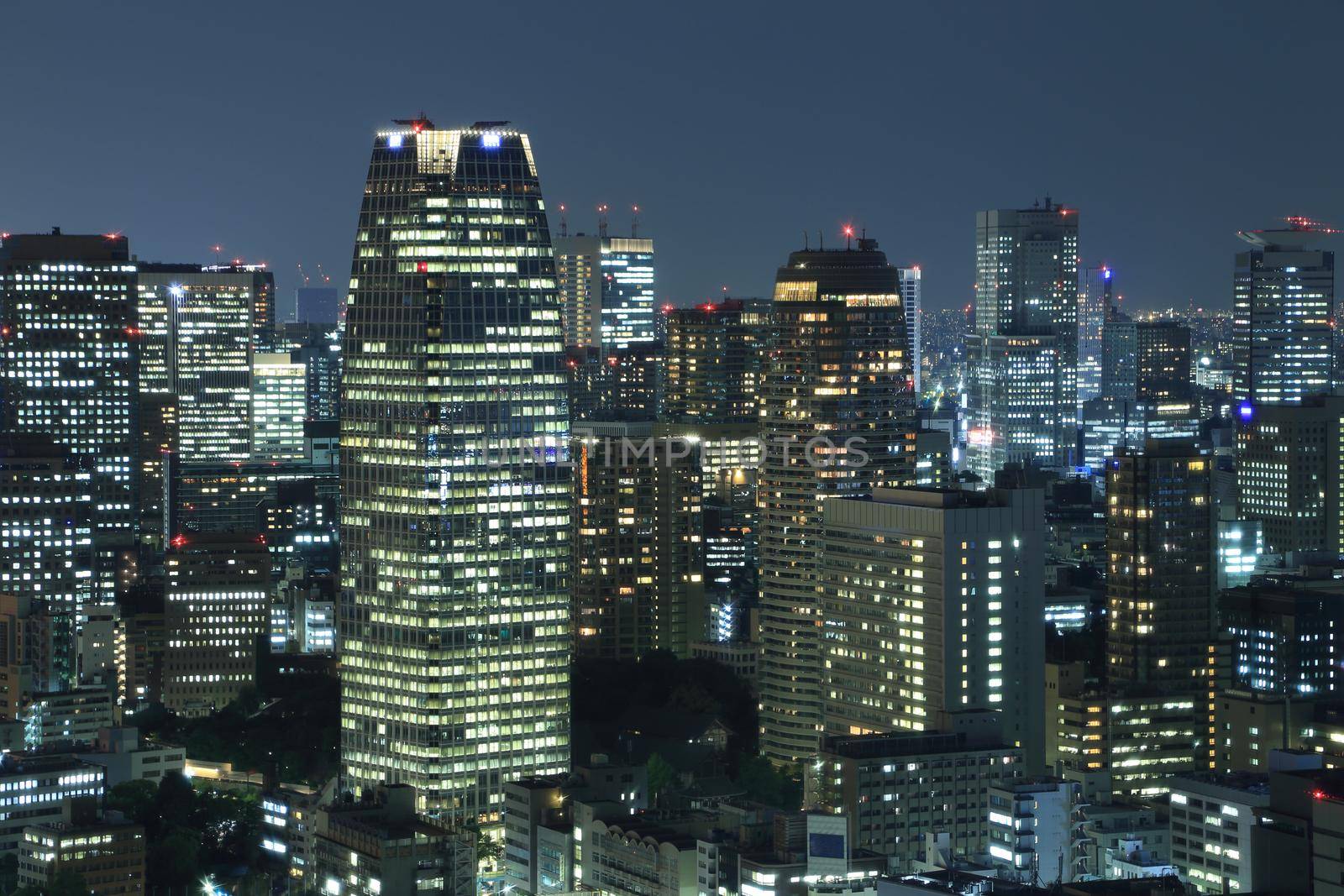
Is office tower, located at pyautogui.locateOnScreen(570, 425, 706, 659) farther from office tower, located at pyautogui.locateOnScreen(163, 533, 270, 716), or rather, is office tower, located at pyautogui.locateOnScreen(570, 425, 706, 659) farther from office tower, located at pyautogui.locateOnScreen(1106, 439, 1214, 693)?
office tower, located at pyautogui.locateOnScreen(1106, 439, 1214, 693)

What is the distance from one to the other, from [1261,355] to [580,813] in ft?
322

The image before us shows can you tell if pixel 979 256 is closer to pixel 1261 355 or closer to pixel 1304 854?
pixel 1261 355

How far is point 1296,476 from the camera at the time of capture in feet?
402

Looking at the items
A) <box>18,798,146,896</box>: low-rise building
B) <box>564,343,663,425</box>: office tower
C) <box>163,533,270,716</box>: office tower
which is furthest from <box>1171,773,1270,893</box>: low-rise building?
<box>564,343,663,425</box>: office tower

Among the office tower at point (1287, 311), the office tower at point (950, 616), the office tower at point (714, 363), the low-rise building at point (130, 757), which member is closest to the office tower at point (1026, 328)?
the office tower at point (1287, 311)

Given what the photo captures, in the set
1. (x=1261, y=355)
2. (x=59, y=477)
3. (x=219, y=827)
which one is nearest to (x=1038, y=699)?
(x=219, y=827)

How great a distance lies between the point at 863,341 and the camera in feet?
306

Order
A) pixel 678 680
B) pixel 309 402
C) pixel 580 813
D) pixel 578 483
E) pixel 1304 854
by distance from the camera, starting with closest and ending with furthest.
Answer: pixel 1304 854 → pixel 580 813 → pixel 678 680 → pixel 578 483 → pixel 309 402

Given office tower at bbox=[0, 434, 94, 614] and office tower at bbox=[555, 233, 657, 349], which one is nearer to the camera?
office tower at bbox=[0, 434, 94, 614]

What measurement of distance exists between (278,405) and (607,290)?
23680 mm

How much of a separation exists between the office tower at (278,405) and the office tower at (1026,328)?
42.9 meters

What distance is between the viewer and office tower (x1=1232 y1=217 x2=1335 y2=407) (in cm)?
15288

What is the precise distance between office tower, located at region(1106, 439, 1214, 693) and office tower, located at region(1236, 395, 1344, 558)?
118 feet

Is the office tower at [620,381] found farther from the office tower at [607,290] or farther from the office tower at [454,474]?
the office tower at [454,474]
